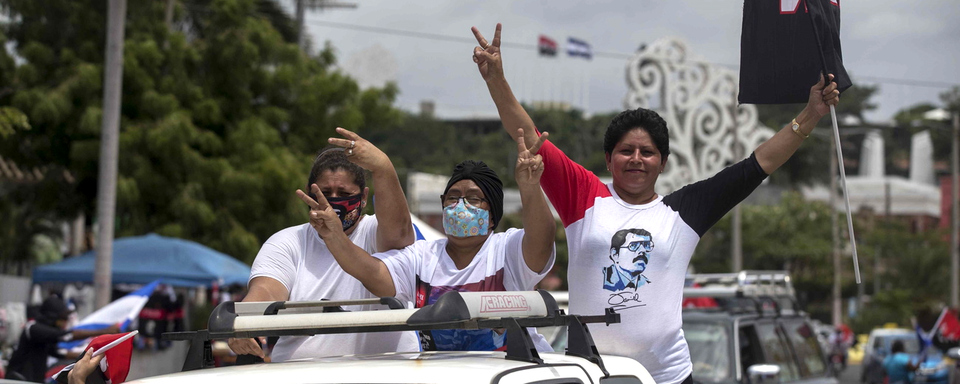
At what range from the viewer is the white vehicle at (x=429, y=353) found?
2.87 m

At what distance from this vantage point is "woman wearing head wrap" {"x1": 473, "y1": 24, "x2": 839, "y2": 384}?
12.5ft

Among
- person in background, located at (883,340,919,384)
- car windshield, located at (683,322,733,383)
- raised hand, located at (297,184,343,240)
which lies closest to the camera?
raised hand, located at (297,184,343,240)

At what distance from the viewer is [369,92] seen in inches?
803

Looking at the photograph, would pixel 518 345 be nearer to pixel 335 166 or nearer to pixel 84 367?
pixel 335 166

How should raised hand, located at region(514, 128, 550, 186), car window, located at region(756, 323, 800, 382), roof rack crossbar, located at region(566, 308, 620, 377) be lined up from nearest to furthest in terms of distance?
1. roof rack crossbar, located at region(566, 308, 620, 377)
2. raised hand, located at region(514, 128, 550, 186)
3. car window, located at region(756, 323, 800, 382)

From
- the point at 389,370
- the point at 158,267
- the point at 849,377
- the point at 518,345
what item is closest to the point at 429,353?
the point at 518,345

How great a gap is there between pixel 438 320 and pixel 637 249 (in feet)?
3.40

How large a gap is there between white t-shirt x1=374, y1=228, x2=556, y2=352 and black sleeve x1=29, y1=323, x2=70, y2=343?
5.89m

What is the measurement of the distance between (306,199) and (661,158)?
1.29 metres

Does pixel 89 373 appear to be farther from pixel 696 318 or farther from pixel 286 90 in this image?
pixel 286 90

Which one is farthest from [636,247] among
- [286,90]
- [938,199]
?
[938,199]

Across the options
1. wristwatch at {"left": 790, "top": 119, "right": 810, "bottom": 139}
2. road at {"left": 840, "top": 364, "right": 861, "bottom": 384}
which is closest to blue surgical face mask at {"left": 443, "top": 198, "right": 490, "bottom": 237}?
wristwatch at {"left": 790, "top": 119, "right": 810, "bottom": 139}

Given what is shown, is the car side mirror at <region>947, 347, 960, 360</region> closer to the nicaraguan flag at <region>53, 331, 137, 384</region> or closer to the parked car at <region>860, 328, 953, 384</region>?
the parked car at <region>860, 328, 953, 384</region>
